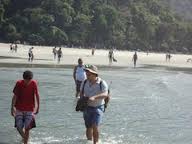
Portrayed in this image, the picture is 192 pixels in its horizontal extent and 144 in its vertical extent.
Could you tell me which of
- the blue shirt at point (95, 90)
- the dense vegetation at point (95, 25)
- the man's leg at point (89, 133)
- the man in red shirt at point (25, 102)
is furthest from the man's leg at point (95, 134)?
the dense vegetation at point (95, 25)

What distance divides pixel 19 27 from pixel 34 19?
3023mm

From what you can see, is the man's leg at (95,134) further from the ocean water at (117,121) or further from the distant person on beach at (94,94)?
the ocean water at (117,121)

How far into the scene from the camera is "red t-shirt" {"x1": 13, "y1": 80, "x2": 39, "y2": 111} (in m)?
9.61

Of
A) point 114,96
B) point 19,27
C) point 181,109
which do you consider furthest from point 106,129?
point 19,27

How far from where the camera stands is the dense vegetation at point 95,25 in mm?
94188

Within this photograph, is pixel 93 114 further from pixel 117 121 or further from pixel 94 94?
pixel 117 121

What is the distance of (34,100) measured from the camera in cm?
977

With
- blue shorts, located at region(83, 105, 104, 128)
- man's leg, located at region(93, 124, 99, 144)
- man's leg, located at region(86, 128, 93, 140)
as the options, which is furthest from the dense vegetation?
blue shorts, located at region(83, 105, 104, 128)

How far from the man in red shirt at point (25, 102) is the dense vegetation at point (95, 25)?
8189 centimetres

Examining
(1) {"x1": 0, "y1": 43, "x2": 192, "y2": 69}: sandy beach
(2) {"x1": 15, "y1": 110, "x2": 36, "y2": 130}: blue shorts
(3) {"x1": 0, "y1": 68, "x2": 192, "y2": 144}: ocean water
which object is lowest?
(1) {"x1": 0, "y1": 43, "x2": 192, "y2": 69}: sandy beach

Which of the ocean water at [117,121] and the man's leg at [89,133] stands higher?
the man's leg at [89,133]

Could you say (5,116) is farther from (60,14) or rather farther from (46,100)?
(60,14)

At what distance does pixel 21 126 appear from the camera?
9.77 metres

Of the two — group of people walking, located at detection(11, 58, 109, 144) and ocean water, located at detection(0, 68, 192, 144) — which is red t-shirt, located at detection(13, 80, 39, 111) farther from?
ocean water, located at detection(0, 68, 192, 144)
